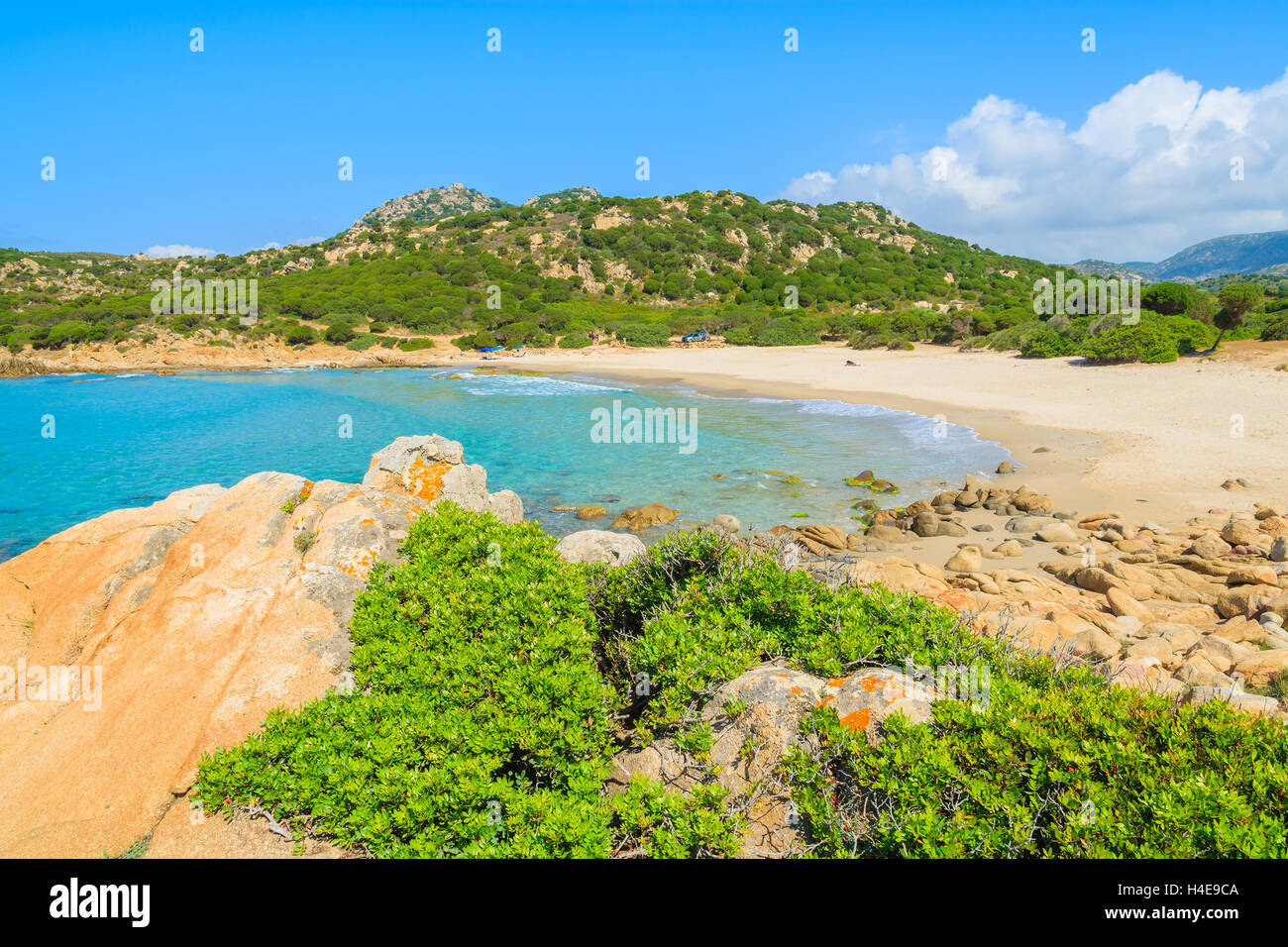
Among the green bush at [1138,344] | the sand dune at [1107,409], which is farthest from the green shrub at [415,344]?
the green bush at [1138,344]

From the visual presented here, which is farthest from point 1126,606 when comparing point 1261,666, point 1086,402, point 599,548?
point 1086,402

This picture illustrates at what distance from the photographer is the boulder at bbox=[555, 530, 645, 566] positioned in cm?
959

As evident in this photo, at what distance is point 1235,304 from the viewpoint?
1276 inches

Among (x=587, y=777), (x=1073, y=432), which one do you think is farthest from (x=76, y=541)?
(x=1073, y=432)

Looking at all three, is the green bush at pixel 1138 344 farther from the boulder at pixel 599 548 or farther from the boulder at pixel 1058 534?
the boulder at pixel 599 548

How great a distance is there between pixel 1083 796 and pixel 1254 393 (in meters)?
26.6

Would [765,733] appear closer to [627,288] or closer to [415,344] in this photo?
[415,344]

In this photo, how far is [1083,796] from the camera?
10.1 ft

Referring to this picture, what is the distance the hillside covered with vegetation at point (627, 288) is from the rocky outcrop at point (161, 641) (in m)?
35.7

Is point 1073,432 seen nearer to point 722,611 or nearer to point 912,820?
point 722,611

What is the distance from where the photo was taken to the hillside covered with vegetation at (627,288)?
47.0 meters

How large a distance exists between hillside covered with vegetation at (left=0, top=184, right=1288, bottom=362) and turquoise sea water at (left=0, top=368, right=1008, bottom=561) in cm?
1795

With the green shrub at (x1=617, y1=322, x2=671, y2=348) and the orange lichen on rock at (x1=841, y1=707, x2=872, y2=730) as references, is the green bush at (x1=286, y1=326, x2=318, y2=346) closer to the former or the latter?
the green shrub at (x1=617, y1=322, x2=671, y2=348)

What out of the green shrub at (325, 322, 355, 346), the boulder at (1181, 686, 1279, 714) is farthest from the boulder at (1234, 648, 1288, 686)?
the green shrub at (325, 322, 355, 346)
